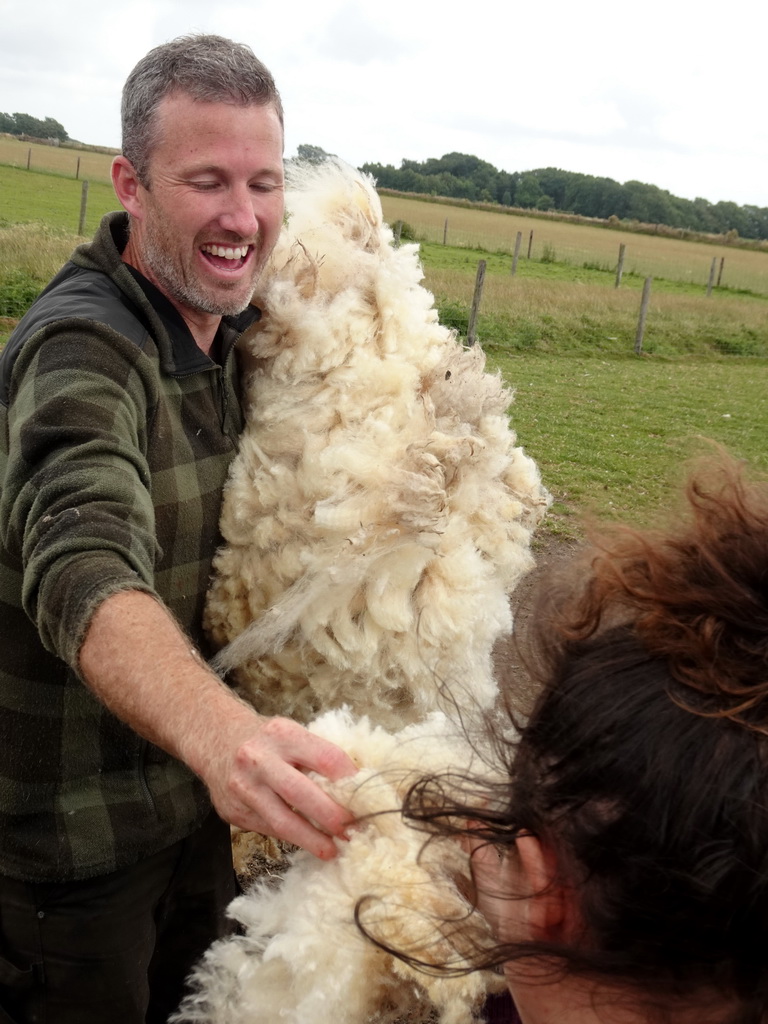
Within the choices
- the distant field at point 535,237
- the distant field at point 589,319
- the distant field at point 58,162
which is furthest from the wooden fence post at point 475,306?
the distant field at point 58,162

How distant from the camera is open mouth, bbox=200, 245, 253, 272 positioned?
2051 mm

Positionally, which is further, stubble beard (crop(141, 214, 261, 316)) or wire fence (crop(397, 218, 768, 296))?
wire fence (crop(397, 218, 768, 296))

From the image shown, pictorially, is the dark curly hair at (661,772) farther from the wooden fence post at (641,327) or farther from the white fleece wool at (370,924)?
the wooden fence post at (641,327)

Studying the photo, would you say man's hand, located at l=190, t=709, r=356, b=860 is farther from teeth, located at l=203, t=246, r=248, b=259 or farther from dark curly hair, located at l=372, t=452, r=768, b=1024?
teeth, located at l=203, t=246, r=248, b=259

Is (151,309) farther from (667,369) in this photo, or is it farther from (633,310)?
(633,310)

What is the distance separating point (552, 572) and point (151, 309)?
107cm

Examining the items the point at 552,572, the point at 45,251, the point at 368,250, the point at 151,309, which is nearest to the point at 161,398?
the point at 151,309

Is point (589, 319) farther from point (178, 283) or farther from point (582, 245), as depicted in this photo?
point (582, 245)

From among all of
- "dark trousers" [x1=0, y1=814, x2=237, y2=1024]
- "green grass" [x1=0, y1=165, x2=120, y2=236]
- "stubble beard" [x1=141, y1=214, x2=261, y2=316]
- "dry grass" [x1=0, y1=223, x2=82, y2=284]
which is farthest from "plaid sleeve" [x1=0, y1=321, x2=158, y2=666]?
"green grass" [x1=0, y1=165, x2=120, y2=236]

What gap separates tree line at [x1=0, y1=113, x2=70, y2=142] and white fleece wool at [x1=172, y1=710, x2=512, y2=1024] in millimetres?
77516

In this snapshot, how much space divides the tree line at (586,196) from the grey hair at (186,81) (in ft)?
230

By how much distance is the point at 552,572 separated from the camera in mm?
1434

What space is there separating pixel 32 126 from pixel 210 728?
265 ft

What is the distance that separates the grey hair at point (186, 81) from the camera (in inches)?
75.7
